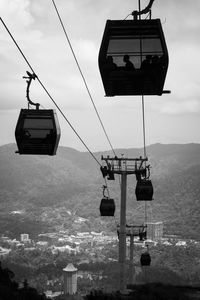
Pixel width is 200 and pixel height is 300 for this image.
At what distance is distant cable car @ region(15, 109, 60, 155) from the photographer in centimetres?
999

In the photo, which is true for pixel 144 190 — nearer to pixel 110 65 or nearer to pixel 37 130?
pixel 37 130

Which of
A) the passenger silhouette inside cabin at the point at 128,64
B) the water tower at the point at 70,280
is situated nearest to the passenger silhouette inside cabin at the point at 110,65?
the passenger silhouette inside cabin at the point at 128,64

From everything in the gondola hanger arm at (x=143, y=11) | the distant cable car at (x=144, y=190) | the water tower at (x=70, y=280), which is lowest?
the water tower at (x=70, y=280)

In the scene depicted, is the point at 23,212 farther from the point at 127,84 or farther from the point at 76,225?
the point at 127,84

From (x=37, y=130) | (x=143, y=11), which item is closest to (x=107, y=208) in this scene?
(x=37, y=130)

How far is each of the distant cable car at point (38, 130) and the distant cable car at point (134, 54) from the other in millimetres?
3326

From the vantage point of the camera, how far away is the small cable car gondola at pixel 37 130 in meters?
9.99

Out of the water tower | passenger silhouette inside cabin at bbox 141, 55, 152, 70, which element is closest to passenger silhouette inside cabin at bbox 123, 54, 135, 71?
passenger silhouette inside cabin at bbox 141, 55, 152, 70

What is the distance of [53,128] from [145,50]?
381 centimetres

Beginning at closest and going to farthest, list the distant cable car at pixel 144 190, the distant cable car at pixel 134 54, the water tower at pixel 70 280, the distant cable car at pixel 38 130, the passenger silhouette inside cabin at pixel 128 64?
the distant cable car at pixel 134 54
the passenger silhouette inside cabin at pixel 128 64
the distant cable car at pixel 38 130
the distant cable car at pixel 144 190
the water tower at pixel 70 280

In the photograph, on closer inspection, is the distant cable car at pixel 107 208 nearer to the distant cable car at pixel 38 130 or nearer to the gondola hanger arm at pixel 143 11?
the distant cable car at pixel 38 130

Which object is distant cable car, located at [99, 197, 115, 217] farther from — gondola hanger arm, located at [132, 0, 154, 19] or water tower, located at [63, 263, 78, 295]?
water tower, located at [63, 263, 78, 295]

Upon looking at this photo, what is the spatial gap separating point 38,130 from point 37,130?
3 centimetres

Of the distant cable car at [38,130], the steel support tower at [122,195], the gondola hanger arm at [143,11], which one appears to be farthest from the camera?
the steel support tower at [122,195]
